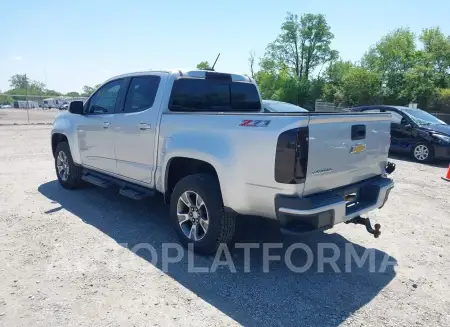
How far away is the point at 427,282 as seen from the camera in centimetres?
346

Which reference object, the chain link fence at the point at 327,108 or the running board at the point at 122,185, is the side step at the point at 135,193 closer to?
the running board at the point at 122,185

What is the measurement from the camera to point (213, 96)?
4.75 meters

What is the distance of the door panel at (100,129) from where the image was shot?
16.6 ft

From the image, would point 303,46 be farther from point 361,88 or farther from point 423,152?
point 423,152

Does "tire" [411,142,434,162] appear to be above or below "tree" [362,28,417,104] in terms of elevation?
below

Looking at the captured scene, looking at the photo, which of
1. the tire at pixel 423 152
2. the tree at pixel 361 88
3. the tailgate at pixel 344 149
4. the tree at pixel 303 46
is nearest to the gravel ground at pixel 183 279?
the tailgate at pixel 344 149

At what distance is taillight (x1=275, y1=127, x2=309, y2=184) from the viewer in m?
2.88

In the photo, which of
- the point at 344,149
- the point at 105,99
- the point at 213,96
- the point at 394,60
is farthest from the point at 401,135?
the point at 394,60

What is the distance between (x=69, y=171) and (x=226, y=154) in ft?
13.0

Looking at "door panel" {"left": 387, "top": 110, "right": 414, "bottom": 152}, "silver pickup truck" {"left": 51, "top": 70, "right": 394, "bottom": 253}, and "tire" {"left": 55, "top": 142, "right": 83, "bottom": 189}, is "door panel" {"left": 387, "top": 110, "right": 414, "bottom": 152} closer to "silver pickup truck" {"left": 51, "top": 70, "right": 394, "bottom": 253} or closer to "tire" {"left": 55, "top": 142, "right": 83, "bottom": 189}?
"silver pickup truck" {"left": 51, "top": 70, "right": 394, "bottom": 253}

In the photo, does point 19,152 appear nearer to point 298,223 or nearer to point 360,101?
point 298,223

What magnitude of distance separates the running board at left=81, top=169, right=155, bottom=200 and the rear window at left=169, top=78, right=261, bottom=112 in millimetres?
1140

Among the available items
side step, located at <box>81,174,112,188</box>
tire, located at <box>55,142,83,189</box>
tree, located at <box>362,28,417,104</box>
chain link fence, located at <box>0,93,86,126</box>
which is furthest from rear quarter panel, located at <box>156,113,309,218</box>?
tree, located at <box>362,28,417,104</box>

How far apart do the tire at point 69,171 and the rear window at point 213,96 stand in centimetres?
278
